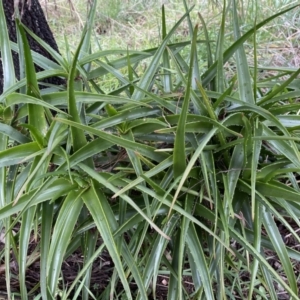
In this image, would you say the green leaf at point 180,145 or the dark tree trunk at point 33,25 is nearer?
the green leaf at point 180,145

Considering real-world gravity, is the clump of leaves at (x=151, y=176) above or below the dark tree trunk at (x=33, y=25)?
below

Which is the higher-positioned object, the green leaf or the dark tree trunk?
the dark tree trunk

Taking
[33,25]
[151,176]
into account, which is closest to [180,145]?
[151,176]

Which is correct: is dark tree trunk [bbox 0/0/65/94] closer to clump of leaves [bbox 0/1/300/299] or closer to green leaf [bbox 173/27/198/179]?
clump of leaves [bbox 0/1/300/299]

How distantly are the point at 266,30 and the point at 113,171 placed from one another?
1.56 m

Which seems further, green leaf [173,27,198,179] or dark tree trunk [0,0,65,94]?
dark tree trunk [0,0,65,94]

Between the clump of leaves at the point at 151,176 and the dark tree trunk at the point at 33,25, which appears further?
the dark tree trunk at the point at 33,25

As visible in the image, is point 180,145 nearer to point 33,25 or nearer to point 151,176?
point 151,176

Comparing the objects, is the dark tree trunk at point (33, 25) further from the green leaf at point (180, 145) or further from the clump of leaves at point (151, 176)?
the green leaf at point (180, 145)

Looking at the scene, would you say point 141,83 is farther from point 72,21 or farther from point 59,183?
point 72,21

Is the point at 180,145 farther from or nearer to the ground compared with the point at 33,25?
nearer to the ground

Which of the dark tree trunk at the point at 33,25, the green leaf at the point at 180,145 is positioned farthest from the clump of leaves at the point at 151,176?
the dark tree trunk at the point at 33,25

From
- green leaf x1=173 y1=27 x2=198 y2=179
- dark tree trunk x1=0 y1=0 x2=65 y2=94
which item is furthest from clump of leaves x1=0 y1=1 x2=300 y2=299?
dark tree trunk x1=0 y1=0 x2=65 y2=94

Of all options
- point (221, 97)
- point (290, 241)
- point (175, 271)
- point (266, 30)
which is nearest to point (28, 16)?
point (221, 97)
